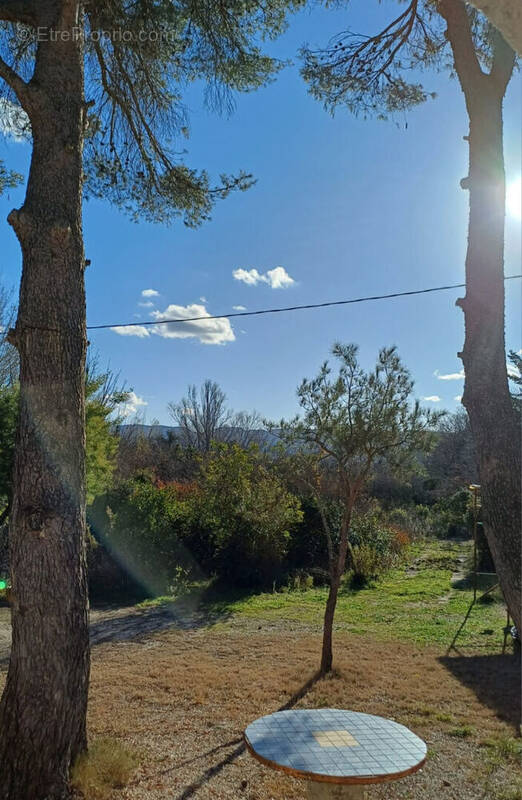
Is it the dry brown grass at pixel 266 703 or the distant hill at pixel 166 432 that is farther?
the distant hill at pixel 166 432

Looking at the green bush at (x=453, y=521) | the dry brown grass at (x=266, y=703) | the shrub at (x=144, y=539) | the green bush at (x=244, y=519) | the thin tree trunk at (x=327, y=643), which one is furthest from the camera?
the green bush at (x=453, y=521)

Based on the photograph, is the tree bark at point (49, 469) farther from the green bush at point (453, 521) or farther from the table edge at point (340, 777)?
the green bush at point (453, 521)

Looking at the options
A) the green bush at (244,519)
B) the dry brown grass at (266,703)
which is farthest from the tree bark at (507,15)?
the green bush at (244,519)

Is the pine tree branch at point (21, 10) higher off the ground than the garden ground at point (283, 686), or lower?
higher

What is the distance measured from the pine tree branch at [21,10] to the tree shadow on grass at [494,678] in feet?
21.4

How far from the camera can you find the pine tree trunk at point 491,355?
227 cm

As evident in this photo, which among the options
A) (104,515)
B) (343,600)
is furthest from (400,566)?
(104,515)

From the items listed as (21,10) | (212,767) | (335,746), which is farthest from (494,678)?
(21,10)

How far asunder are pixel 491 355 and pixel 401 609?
7.36 meters

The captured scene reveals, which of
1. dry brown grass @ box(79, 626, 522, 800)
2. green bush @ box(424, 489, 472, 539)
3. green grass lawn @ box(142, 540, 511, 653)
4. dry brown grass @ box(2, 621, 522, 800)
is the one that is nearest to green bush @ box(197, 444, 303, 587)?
green grass lawn @ box(142, 540, 511, 653)

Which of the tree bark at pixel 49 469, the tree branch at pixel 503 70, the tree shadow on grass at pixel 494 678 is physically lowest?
the tree shadow on grass at pixel 494 678

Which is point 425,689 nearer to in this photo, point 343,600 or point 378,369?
point 378,369

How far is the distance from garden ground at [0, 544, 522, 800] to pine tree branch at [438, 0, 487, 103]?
4013mm

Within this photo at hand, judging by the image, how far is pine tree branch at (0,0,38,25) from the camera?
3902 mm
